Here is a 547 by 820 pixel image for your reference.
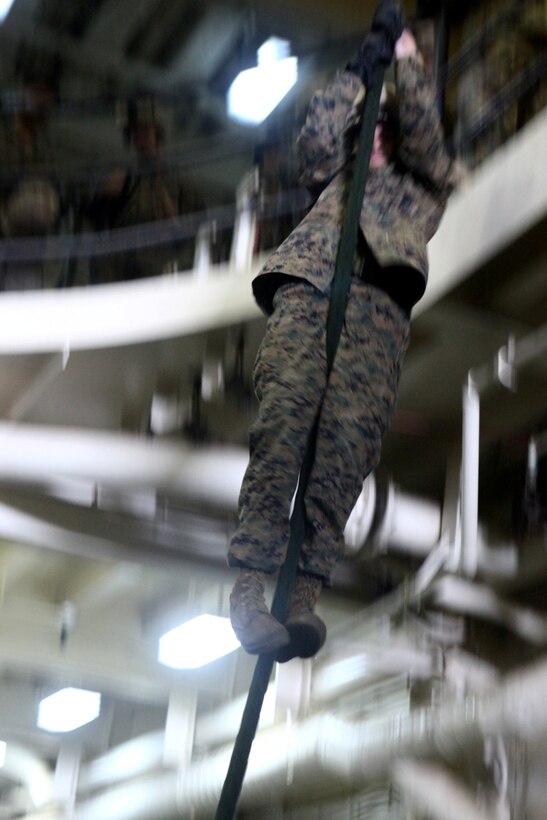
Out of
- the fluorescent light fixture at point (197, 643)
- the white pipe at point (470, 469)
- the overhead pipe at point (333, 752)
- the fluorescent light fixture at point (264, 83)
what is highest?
the fluorescent light fixture at point (264, 83)

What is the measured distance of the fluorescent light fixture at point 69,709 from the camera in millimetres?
10570

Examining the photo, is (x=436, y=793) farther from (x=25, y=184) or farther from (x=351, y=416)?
(x=25, y=184)

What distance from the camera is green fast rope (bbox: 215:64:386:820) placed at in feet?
5.98

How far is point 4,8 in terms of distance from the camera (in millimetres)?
8602

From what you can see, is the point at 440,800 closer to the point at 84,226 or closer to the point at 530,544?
the point at 530,544

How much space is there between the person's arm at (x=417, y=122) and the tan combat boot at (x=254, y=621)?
3.21ft

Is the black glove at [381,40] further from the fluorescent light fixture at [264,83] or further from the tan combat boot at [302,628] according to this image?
the fluorescent light fixture at [264,83]

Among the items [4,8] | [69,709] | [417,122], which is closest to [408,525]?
[417,122]

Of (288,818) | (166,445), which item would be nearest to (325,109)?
(166,445)

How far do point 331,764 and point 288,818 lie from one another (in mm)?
1791

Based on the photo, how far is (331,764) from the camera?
6352 mm

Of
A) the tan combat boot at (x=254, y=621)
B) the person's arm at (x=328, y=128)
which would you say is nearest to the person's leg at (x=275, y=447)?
the tan combat boot at (x=254, y=621)

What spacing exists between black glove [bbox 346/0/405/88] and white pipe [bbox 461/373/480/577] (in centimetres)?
262

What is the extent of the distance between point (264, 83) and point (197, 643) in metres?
4.21
